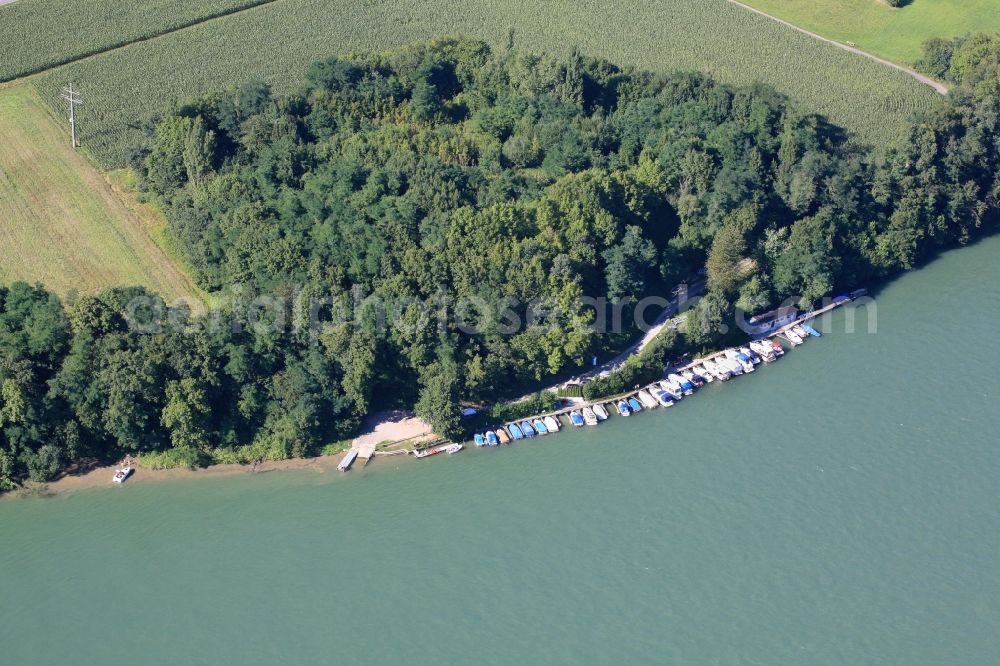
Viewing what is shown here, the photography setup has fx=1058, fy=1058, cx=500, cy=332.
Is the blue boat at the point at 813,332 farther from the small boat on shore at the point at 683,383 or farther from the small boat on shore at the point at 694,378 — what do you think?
the small boat on shore at the point at 683,383

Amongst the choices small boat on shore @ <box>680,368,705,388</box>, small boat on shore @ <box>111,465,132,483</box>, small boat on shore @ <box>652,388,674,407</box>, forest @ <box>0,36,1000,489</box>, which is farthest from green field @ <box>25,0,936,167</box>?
small boat on shore @ <box>652,388,674,407</box>

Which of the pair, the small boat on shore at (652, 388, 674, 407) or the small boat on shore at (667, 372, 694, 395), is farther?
the small boat on shore at (667, 372, 694, 395)

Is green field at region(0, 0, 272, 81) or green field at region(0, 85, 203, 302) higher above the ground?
green field at region(0, 0, 272, 81)

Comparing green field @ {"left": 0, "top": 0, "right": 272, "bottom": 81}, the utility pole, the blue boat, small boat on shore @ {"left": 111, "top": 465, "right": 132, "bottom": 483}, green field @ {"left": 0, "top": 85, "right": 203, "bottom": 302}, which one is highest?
green field @ {"left": 0, "top": 0, "right": 272, "bottom": 81}

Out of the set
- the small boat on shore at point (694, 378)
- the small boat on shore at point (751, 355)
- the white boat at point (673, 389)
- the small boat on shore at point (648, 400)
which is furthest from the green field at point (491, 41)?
the small boat on shore at point (648, 400)

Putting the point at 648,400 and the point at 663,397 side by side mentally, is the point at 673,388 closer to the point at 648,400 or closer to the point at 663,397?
the point at 663,397

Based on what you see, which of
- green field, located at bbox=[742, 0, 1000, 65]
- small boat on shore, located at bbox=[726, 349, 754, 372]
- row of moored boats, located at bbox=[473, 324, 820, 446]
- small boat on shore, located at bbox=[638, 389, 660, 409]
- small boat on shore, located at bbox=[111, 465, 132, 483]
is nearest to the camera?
small boat on shore, located at bbox=[111, 465, 132, 483]

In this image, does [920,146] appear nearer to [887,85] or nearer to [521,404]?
[887,85]

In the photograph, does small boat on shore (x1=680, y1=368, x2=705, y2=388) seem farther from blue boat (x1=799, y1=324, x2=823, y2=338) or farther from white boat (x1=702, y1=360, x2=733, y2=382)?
blue boat (x1=799, y1=324, x2=823, y2=338)
